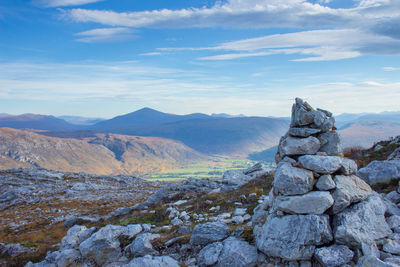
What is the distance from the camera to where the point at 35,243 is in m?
25.8

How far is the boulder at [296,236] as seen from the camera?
41.1 ft

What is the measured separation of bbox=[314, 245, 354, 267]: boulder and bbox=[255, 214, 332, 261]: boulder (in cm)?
36

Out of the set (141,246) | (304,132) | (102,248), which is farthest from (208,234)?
(304,132)

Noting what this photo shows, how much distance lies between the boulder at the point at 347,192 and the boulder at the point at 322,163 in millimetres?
653

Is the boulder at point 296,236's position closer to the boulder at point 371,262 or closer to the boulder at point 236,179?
the boulder at point 371,262

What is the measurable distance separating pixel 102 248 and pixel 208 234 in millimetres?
7300

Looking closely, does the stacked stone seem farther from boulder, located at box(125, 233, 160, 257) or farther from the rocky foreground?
boulder, located at box(125, 233, 160, 257)

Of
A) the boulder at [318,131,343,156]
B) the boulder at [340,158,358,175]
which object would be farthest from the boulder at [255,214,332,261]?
the boulder at [318,131,343,156]

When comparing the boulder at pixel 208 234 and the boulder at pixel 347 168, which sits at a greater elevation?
the boulder at pixel 347 168

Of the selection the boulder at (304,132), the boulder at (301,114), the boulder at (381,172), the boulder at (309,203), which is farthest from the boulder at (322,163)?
the boulder at (381,172)

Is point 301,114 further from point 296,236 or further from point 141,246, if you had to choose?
point 141,246

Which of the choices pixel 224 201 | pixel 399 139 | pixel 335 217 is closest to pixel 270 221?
pixel 335 217

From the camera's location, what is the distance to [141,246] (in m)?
16.7

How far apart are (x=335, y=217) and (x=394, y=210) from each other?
4.49 meters
